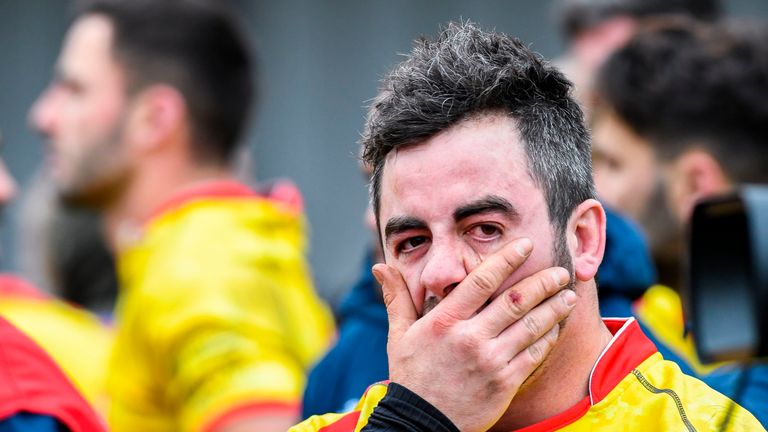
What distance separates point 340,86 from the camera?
10344 millimetres

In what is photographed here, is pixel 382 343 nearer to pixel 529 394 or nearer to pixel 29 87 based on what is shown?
pixel 529 394

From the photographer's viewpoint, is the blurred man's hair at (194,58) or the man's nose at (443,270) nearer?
the man's nose at (443,270)

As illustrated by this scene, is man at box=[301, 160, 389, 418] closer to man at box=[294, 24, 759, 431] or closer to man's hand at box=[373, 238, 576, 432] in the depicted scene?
man at box=[294, 24, 759, 431]

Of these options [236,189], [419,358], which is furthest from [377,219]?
[236,189]

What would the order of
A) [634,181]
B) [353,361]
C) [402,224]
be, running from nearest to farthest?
[402,224], [353,361], [634,181]

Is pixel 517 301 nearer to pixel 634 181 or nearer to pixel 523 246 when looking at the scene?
pixel 523 246

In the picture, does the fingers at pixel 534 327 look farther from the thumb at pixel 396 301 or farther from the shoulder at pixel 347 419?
the shoulder at pixel 347 419

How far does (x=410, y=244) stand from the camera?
7.34 feet

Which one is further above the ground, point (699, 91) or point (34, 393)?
point (699, 91)

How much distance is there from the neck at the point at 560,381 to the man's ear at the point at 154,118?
301 cm

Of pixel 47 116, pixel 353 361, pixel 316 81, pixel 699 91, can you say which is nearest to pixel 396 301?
pixel 353 361

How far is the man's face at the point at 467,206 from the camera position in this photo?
2.14 metres

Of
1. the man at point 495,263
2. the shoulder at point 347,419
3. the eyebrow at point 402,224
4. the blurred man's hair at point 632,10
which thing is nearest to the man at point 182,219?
the blurred man's hair at point 632,10

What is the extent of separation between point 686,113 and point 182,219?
1.88 meters
